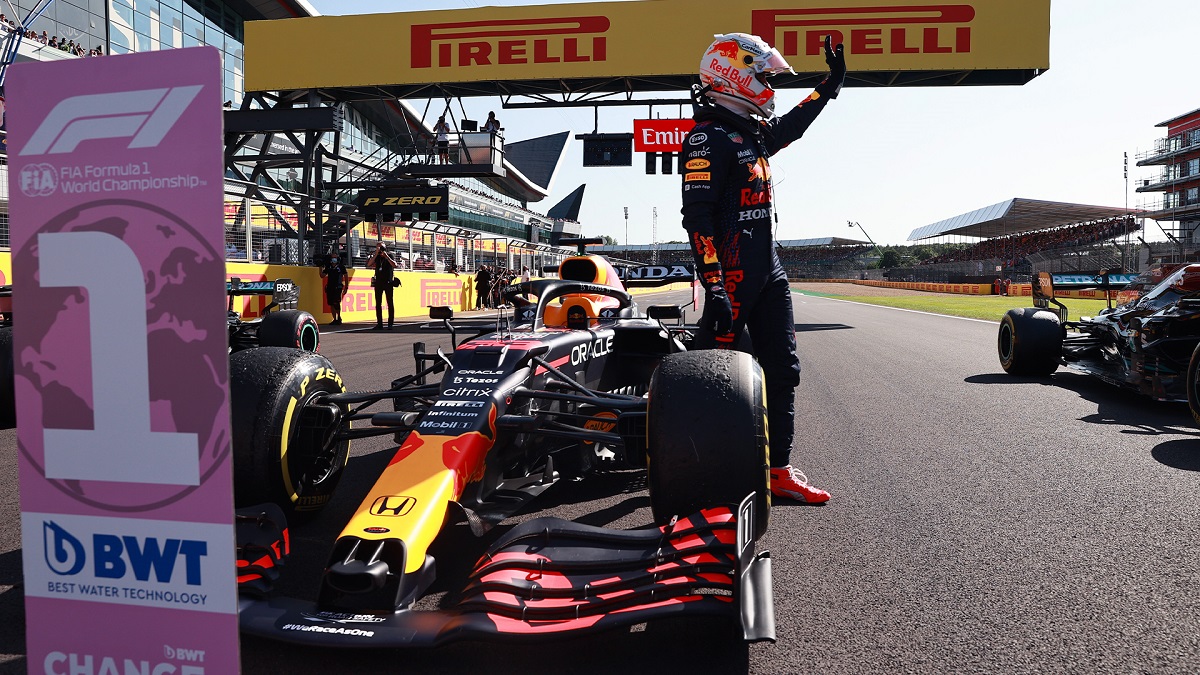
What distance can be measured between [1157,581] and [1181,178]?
6960 cm

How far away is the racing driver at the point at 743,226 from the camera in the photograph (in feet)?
10.9

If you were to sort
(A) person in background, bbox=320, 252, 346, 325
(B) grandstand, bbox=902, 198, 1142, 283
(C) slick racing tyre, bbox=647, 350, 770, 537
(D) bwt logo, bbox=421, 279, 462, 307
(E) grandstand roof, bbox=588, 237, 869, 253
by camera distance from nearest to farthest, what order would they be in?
(C) slick racing tyre, bbox=647, 350, 770, 537, (A) person in background, bbox=320, 252, 346, 325, (D) bwt logo, bbox=421, 279, 462, 307, (B) grandstand, bbox=902, 198, 1142, 283, (E) grandstand roof, bbox=588, 237, 869, 253

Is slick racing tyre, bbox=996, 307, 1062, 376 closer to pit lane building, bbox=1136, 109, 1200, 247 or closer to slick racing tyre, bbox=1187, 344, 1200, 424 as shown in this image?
slick racing tyre, bbox=1187, 344, 1200, 424

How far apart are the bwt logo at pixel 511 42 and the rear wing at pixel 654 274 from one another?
38.7 feet

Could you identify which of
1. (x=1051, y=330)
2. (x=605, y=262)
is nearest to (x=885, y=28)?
(x=1051, y=330)

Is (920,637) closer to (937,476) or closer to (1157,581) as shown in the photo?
(1157,581)

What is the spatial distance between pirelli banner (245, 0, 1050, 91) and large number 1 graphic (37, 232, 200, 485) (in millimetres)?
16068

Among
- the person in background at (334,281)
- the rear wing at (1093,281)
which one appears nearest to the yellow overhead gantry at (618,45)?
the person in background at (334,281)

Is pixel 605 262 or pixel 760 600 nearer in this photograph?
pixel 760 600

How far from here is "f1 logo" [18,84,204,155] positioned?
1408mm

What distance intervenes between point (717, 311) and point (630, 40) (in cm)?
1486

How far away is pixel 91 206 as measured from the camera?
1441mm

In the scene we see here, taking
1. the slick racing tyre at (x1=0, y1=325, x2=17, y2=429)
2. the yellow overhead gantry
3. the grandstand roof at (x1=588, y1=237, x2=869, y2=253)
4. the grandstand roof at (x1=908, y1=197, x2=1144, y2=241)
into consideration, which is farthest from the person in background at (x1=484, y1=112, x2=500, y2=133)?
the grandstand roof at (x1=588, y1=237, x2=869, y2=253)

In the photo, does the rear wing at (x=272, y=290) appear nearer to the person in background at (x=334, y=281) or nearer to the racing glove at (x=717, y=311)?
the person in background at (x=334, y=281)
